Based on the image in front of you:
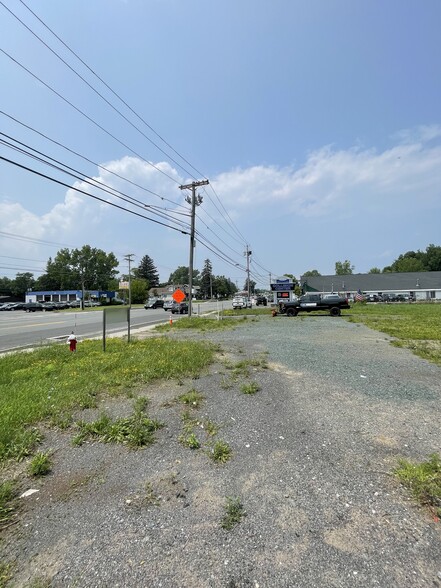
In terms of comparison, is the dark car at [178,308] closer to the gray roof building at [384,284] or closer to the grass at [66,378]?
the grass at [66,378]

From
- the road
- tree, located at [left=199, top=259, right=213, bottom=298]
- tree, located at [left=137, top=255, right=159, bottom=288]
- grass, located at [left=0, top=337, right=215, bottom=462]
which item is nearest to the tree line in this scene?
tree, located at [left=137, top=255, right=159, bottom=288]

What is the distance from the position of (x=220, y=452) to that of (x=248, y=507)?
0.97 meters

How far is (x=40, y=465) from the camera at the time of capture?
11.3ft

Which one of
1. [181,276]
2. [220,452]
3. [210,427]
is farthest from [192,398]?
[181,276]

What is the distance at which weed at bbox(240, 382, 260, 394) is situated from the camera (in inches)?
232

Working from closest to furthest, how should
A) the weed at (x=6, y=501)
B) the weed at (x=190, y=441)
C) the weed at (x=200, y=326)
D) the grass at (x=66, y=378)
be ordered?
the weed at (x=6, y=501), the weed at (x=190, y=441), the grass at (x=66, y=378), the weed at (x=200, y=326)

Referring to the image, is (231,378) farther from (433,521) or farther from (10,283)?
(10,283)

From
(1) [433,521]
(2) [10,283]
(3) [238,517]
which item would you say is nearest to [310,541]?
(3) [238,517]

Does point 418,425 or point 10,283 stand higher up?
point 10,283

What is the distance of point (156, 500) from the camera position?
2891 mm

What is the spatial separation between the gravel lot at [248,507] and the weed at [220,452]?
9 centimetres

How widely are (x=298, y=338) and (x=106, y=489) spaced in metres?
11.0

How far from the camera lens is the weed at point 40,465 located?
3.38 metres

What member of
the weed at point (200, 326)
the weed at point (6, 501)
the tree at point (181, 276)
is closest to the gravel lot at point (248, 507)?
the weed at point (6, 501)
